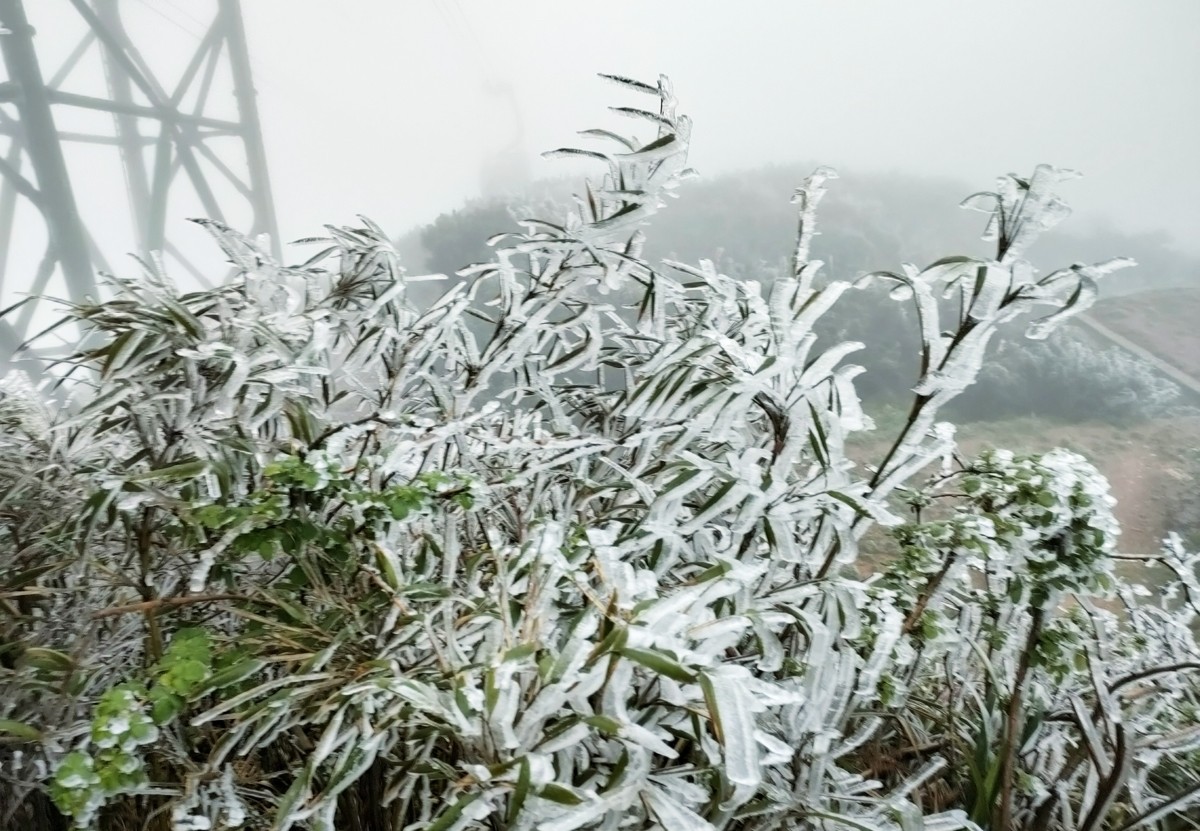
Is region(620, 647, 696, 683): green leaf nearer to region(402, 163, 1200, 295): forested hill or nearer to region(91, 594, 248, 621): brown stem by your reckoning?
region(91, 594, 248, 621): brown stem

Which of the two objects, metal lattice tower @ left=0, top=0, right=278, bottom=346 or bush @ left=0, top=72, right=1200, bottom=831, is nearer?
bush @ left=0, top=72, right=1200, bottom=831

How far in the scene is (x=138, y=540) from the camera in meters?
0.68

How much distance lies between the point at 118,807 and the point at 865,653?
789 mm

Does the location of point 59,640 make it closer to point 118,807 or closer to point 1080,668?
point 118,807

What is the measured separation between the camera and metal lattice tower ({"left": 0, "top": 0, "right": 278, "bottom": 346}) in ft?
5.49

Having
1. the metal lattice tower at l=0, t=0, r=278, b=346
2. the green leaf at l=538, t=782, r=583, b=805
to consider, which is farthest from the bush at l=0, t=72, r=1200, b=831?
the metal lattice tower at l=0, t=0, r=278, b=346

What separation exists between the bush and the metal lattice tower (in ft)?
4.13

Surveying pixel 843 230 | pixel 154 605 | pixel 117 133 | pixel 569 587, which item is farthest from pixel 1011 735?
pixel 117 133

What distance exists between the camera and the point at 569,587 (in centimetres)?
62

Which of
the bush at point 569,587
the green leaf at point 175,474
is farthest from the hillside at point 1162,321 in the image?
the green leaf at point 175,474

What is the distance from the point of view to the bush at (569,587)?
1.64 ft

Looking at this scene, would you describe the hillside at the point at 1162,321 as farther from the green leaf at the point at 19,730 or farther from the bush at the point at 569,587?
the green leaf at the point at 19,730

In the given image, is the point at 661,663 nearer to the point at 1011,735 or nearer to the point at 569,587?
the point at 569,587

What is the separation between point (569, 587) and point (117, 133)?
1.95m
